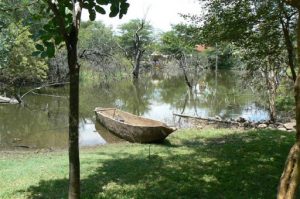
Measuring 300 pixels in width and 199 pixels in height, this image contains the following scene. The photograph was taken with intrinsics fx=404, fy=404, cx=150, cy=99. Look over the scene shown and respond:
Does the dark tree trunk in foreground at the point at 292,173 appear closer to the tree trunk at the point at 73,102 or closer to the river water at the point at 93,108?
the tree trunk at the point at 73,102

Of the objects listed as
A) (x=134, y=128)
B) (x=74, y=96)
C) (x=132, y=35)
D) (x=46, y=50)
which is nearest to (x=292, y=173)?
(x=74, y=96)

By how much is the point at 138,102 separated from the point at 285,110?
40.6ft

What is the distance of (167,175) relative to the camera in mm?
7281

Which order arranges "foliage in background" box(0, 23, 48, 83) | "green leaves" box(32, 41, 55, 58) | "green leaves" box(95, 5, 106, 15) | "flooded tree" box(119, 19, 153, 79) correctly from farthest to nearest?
"flooded tree" box(119, 19, 153, 79), "foliage in background" box(0, 23, 48, 83), "green leaves" box(95, 5, 106, 15), "green leaves" box(32, 41, 55, 58)

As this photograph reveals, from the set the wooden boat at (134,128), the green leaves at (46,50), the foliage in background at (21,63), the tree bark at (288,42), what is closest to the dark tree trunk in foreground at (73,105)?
the green leaves at (46,50)

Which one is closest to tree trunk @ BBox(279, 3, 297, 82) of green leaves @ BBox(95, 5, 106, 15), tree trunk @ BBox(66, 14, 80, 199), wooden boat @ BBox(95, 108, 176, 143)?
wooden boat @ BBox(95, 108, 176, 143)

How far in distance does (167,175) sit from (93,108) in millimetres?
17560

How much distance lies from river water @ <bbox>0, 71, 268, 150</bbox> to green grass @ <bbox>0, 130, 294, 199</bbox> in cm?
224

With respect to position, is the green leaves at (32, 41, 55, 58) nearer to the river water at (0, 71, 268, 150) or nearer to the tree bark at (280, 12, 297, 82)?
the river water at (0, 71, 268, 150)

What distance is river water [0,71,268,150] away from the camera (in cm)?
1611

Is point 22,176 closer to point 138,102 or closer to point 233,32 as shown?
point 233,32

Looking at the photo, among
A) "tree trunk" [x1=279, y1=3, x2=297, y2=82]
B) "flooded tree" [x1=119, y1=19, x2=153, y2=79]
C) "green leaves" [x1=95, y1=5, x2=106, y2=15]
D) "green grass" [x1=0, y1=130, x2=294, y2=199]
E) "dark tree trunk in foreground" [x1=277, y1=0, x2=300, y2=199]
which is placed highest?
"flooded tree" [x1=119, y1=19, x2=153, y2=79]

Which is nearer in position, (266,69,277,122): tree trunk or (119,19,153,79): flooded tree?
(266,69,277,122): tree trunk

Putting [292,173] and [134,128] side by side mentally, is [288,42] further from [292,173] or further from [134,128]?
[292,173]
